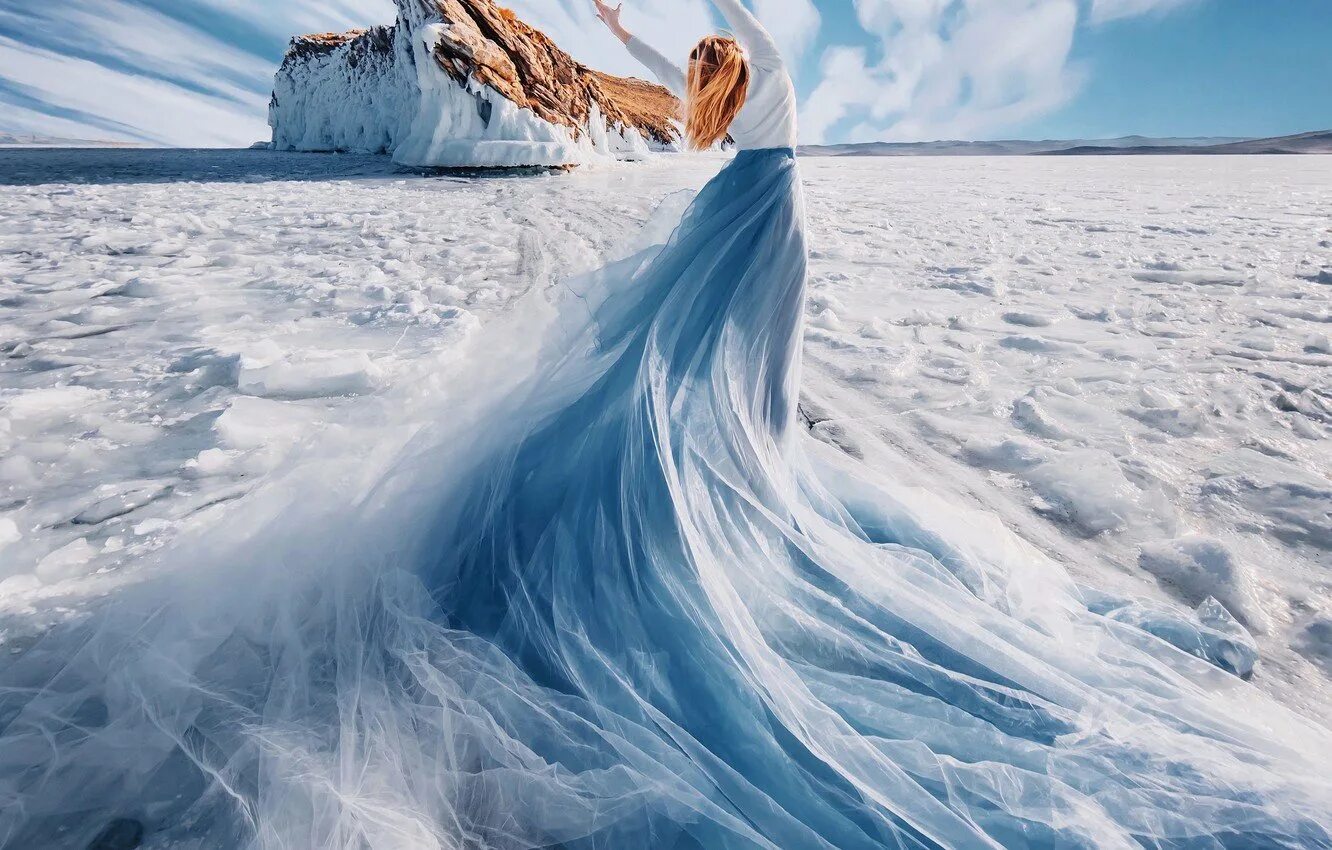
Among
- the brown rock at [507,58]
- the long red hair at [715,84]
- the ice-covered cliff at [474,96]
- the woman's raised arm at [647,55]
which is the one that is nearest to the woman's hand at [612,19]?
the woman's raised arm at [647,55]

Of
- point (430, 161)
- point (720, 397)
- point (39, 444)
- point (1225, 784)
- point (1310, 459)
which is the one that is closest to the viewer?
point (1225, 784)

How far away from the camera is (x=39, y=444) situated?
2066mm

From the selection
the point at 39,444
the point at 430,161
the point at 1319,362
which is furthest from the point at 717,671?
the point at 430,161

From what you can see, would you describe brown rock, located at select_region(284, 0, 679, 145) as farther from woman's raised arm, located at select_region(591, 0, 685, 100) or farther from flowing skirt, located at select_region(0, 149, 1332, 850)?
flowing skirt, located at select_region(0, 149, 1332, 850)

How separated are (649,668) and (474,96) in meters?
17.9

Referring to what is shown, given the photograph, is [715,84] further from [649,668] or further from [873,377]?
[873,377]

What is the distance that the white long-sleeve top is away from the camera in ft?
4.41

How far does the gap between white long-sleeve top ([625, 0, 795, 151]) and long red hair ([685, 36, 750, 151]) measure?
0.02m

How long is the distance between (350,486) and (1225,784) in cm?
176

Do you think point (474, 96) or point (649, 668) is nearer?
point (649, 668)

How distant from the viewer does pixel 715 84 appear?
4.41ft

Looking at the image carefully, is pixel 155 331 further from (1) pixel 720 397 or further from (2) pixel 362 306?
(1) pixel 720 397

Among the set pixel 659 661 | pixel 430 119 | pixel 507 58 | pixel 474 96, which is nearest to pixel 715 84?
pixel 659 661

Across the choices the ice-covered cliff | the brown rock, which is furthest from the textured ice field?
the ice-covered cliff
